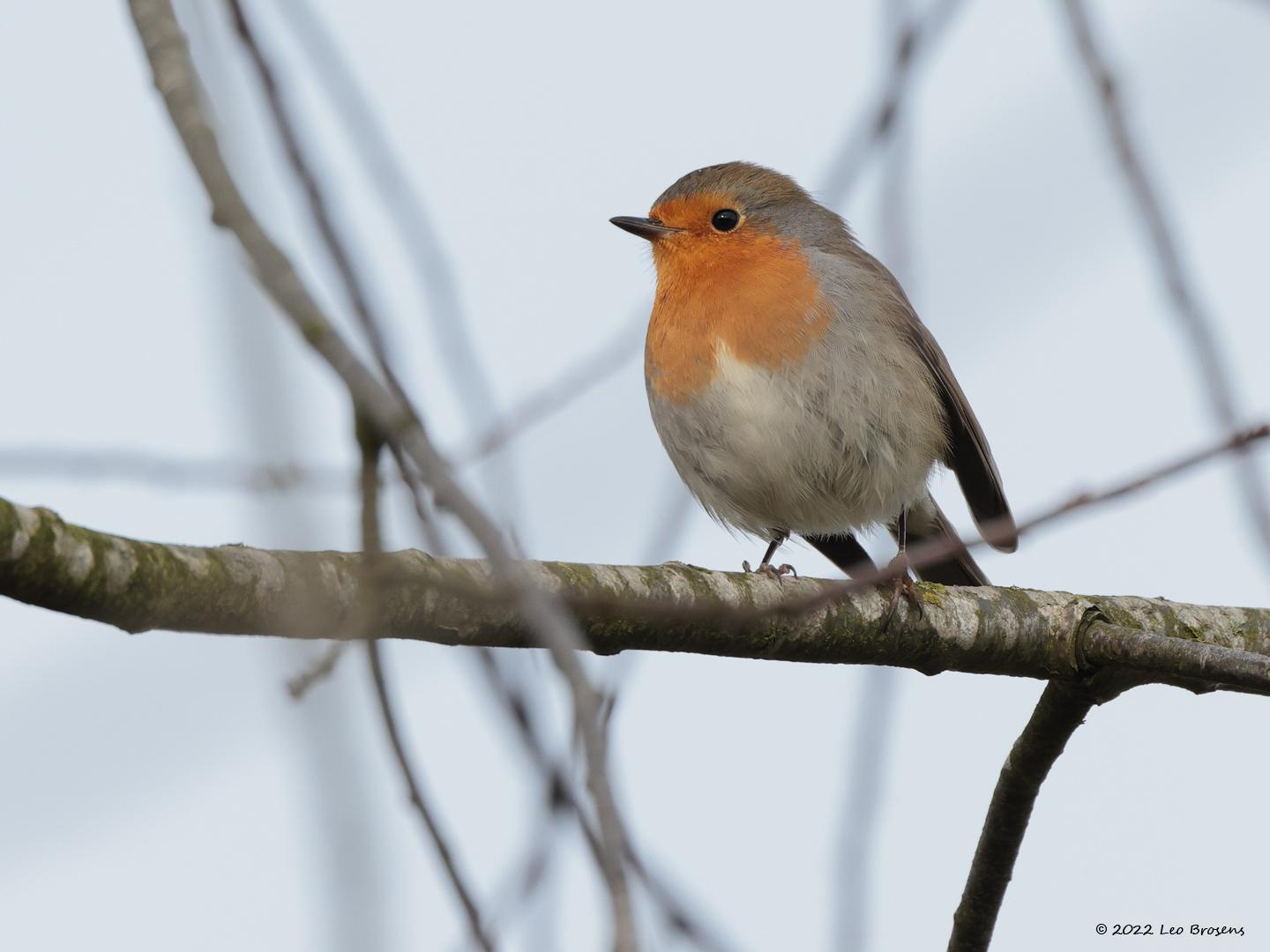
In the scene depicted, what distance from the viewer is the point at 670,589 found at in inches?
133

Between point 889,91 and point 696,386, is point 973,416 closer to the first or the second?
point 696,386

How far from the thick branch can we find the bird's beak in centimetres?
262

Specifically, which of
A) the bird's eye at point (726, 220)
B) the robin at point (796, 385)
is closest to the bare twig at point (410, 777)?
the robin at point (796, 385)

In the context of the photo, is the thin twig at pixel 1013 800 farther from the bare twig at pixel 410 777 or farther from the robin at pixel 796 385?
the bare twig at pixel 410 777

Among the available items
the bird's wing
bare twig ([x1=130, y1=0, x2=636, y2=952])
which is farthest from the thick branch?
the bird's wing

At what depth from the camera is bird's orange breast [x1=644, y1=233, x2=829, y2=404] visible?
5.27 metres

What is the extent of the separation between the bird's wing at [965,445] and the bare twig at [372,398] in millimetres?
3925

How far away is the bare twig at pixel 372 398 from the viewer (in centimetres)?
129

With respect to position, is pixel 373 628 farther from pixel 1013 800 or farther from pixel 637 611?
pixel 1013 800

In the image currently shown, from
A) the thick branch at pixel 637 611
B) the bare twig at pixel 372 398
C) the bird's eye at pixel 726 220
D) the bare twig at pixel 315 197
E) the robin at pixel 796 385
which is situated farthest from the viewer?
the bird's eye at pixel 726 220

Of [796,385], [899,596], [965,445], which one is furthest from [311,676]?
[965,445]

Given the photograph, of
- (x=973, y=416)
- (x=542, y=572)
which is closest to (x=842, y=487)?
(x=973, y=416)

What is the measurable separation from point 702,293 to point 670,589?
2.49m

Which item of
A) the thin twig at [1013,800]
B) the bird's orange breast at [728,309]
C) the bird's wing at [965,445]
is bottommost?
the thin twig at [1013,800]
